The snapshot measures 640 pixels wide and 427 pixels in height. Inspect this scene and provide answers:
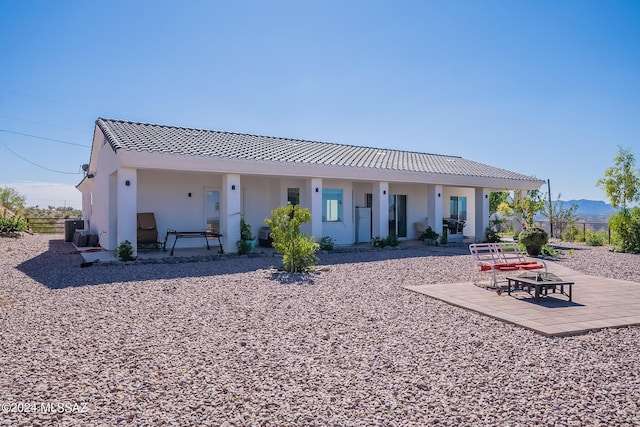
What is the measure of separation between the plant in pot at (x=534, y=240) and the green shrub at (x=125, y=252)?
43.3 feet

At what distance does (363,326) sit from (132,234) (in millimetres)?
8778

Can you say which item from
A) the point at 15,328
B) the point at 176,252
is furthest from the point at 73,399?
the point at 176,252

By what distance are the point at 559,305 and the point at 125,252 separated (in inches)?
416

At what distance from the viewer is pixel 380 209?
16.5 metres

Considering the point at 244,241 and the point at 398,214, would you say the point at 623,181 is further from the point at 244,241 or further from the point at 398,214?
the point at 244,241

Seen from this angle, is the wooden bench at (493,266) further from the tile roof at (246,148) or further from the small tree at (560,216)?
the small tree at (560,216)

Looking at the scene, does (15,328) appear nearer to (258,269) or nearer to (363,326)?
(363,326)

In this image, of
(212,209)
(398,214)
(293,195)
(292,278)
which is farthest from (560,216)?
(292,278)

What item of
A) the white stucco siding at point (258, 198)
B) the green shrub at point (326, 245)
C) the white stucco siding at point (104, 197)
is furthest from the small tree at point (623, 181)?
the white stucco siding at point (104, 197)

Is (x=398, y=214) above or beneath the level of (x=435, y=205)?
beneath

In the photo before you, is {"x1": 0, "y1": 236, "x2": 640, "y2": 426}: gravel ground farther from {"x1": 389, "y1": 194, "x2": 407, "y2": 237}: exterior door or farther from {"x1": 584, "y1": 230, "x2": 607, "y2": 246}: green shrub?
{"x1": 584, "y1": 230, "x2": 607, "y2": 246}: green shrub

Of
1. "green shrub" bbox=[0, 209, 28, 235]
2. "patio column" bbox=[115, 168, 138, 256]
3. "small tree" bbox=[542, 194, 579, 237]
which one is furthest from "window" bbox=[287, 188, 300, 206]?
"green shrub" bbox=[0, 209, 28, 235]

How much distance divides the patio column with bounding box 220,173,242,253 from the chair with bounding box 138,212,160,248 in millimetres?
2515

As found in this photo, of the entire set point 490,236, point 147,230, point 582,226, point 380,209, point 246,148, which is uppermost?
point 246,148
